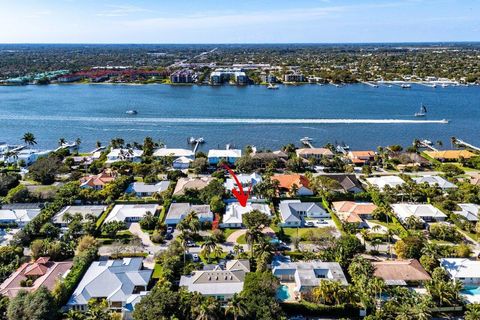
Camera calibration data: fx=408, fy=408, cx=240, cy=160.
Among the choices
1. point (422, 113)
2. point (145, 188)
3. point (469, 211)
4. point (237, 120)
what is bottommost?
point (145, 188)

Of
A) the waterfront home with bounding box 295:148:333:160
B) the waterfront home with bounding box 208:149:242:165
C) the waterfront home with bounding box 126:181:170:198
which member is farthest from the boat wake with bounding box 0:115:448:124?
the waterfront home with bounding box 126:181:170:198

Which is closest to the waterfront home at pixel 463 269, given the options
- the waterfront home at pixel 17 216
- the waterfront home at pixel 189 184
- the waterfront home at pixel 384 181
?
the waterfront home at pixel 384 181

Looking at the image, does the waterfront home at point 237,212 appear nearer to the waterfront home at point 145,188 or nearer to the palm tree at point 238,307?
the waterfront home at point 145,188

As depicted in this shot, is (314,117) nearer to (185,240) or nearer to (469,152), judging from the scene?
(469,152)

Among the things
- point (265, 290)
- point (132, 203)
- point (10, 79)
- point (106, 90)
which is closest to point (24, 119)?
point (106, 90)

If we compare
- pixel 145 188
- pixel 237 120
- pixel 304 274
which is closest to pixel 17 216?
pixel 145 188

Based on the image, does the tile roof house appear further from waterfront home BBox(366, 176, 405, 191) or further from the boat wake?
the boat wake

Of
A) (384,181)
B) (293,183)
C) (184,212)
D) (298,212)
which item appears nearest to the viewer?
(184,212)

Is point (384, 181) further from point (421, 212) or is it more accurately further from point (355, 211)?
point (355, 211)
